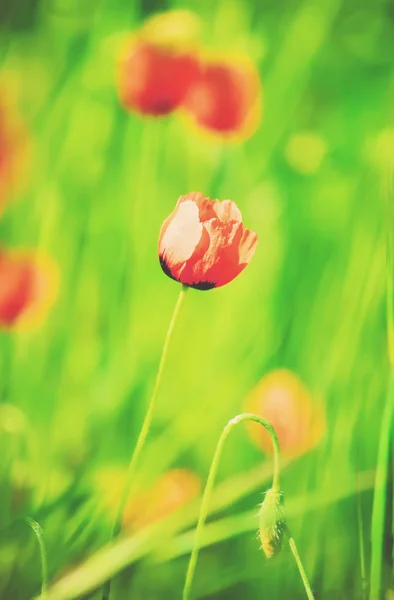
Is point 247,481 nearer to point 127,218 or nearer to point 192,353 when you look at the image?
point 192,353

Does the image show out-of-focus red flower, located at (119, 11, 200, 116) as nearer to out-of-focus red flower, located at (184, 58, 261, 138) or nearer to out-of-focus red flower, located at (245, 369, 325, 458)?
out-of-focus red flower, located at (184, 58, 261, 138)

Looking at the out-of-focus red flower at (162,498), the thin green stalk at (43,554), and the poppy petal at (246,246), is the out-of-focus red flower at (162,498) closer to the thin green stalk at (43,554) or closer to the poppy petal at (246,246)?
the thin green stalk at (43,554)

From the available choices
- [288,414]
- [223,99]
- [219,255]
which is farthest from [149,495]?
[223,99]

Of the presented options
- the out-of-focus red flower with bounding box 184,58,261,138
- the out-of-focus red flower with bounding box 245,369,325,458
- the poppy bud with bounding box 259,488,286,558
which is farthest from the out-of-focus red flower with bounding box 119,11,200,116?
the poppy bud with bounding box 259,488,286,558

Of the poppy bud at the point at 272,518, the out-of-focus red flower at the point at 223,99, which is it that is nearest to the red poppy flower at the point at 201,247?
the poppy bud at the point at 272,518

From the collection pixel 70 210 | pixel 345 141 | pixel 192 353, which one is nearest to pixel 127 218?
pixel 70 210

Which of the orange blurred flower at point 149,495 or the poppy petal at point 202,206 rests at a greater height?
the poppy petal at point 202,206
